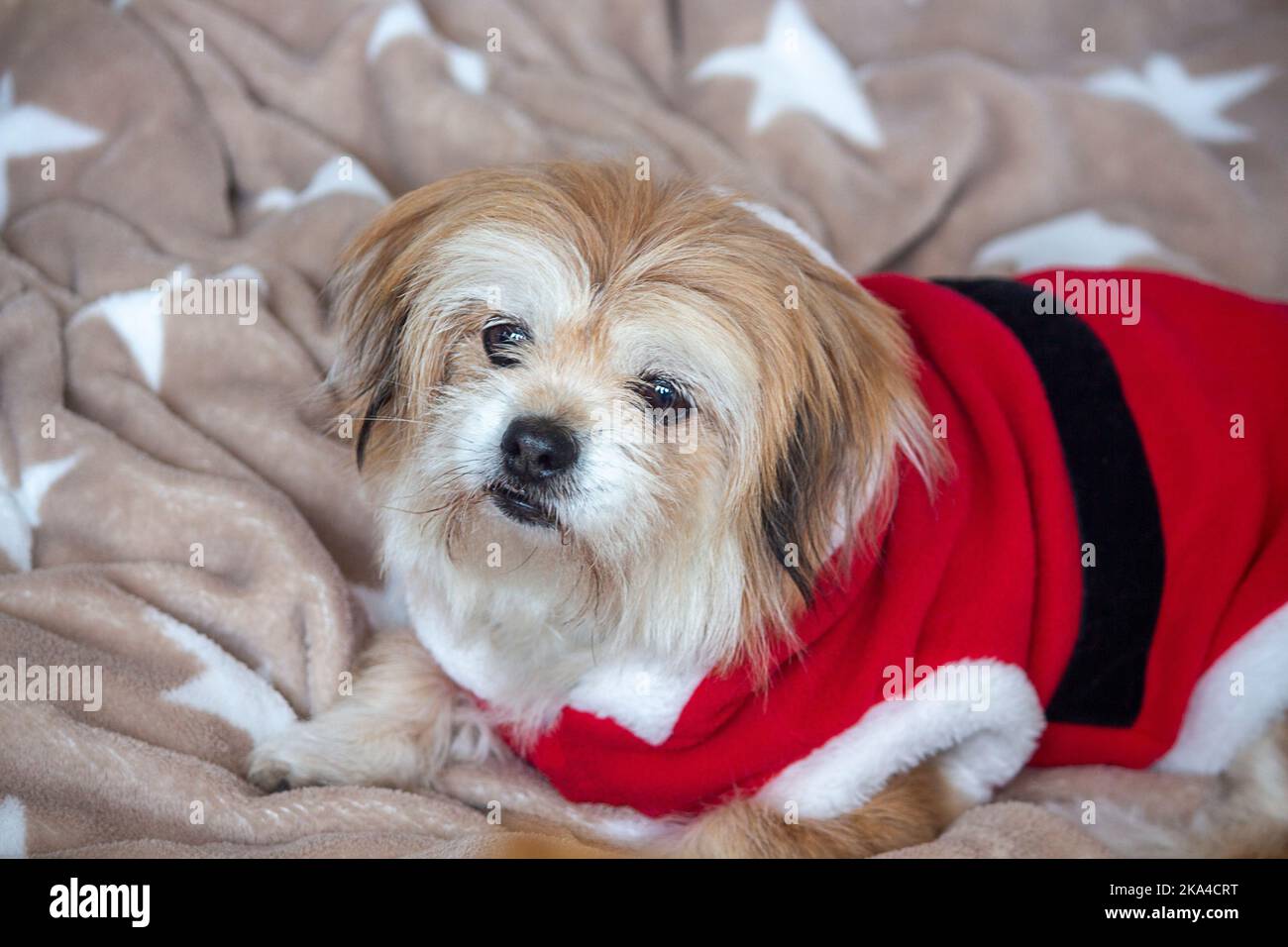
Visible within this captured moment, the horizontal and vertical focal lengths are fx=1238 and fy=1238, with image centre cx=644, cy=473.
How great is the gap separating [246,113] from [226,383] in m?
0.73

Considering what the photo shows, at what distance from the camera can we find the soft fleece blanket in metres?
1.65

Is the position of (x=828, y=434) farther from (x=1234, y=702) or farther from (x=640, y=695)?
(x=1234, y=702)

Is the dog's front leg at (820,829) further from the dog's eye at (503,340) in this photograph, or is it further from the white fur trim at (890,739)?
the dog's eye at (503,340)

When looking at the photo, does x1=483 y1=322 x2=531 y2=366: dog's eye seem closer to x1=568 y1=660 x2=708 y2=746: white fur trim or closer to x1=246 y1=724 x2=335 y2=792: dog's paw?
x1=568 y1=660 x2=708 y2=746: white fur trim

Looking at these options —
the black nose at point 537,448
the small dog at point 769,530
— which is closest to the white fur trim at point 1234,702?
the small dog at point 769,530

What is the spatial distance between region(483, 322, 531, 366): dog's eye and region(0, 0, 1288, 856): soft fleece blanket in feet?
1.48

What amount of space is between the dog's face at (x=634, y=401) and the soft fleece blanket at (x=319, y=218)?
338 mm

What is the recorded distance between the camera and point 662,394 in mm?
1486

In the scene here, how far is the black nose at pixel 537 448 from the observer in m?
1.42

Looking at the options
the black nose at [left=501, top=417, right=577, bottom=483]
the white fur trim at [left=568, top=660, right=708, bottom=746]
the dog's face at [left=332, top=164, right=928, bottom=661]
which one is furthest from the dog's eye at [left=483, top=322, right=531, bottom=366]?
the white fur trim at [left=568, top=660, right=708, bottom=746]

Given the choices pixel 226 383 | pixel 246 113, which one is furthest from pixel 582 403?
pixel 246 113

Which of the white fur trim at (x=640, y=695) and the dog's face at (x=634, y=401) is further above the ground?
the dog's face at (x=634, y=401)

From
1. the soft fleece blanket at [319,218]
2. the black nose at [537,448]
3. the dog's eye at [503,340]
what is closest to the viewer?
the black nose at [537,448]

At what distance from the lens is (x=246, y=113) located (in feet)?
8.52
